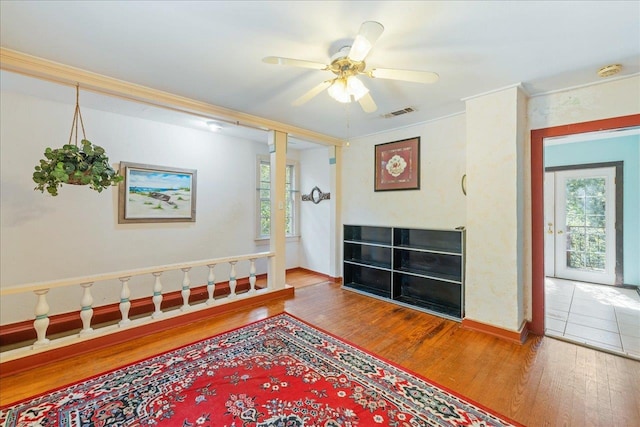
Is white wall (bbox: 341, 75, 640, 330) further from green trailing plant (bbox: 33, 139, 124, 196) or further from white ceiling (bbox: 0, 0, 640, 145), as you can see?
green trailing plant (bbox: 33, 139, 124, 196)

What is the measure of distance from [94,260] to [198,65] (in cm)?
279

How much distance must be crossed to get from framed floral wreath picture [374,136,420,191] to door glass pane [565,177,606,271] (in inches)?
123

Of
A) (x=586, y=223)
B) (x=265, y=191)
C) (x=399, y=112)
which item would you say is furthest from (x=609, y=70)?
(x=265, y=191)

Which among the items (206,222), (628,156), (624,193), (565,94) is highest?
(565,94)

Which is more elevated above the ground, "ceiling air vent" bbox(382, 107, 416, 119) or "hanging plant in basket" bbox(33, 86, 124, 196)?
"ceiling air vent" bbox(382, 107, 416, 119)

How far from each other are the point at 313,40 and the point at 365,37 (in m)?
0.53

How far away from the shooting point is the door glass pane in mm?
4340

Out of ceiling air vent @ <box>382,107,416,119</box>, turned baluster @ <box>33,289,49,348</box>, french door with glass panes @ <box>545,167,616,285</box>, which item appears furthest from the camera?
french door with glass panes @ <box>545,167,616,285</box>

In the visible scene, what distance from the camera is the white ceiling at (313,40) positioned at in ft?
5.17

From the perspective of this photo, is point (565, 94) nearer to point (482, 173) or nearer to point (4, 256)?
point (482, 173)

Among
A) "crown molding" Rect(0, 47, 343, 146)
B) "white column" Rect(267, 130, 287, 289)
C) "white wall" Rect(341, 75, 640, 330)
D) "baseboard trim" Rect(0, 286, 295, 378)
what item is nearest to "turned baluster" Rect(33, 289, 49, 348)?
"baseboard trim" Rect(0, 286, 295, 378)

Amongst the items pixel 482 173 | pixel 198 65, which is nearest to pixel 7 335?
pixel 198 65

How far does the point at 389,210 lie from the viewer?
4.09 metres

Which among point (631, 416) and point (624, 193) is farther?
point (624, 193)
